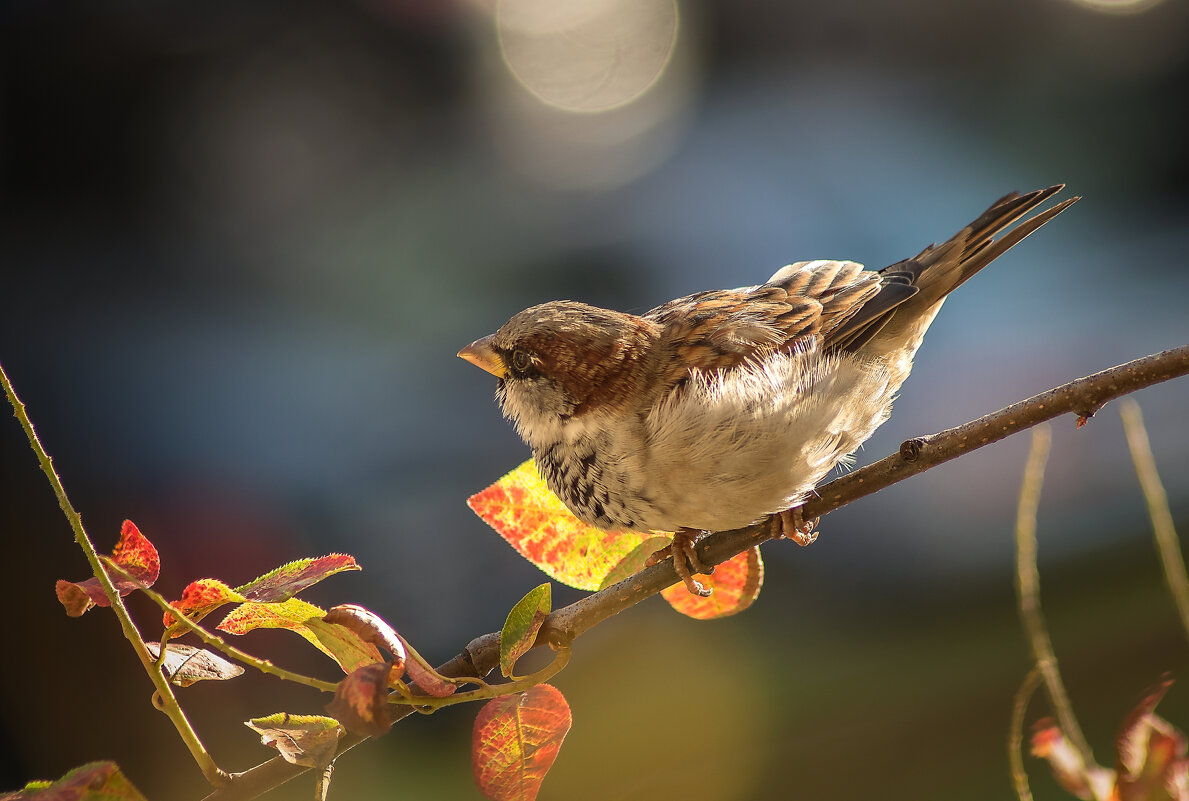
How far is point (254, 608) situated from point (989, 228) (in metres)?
1.00

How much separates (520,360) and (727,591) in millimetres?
437

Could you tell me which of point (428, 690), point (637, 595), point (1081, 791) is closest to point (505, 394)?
point (637, 595)

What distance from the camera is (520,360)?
1.06m

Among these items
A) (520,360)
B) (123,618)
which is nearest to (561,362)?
(520,360)

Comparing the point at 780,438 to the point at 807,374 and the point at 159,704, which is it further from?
the point at 159,704

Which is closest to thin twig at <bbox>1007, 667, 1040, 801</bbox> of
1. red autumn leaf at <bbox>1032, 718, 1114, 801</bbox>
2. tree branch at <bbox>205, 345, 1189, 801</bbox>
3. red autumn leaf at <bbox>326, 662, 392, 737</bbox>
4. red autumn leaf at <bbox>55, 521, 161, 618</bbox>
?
red autumn leaf at <bbox>1032, 718, 1114, 801</bbox>

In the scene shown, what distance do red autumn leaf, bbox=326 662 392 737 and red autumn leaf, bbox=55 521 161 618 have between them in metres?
0.14

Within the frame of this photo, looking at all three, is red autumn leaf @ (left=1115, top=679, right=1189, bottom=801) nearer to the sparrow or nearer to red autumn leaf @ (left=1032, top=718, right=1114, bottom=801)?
red autumn leaf @ (left=1032, top=718, right=1114, bottom=801)

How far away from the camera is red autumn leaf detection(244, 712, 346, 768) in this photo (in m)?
0.44

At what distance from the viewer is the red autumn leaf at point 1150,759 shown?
40cm

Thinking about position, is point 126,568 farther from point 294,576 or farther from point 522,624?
point 522,624

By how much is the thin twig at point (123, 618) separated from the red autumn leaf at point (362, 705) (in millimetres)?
88

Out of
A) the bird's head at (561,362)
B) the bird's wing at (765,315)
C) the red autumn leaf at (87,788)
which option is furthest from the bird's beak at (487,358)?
the red autumn leaf at (87,788)

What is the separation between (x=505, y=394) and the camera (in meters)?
1.08
